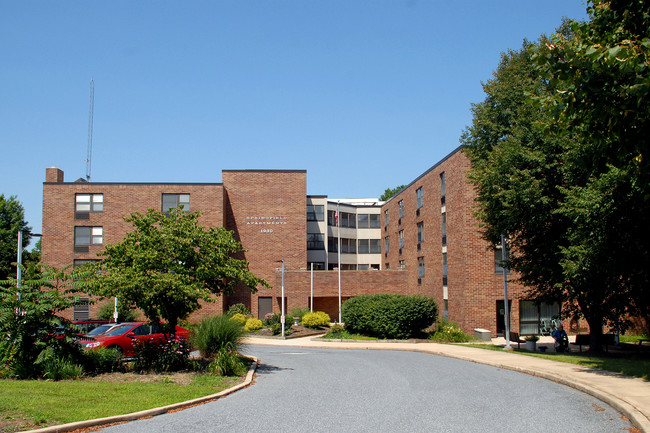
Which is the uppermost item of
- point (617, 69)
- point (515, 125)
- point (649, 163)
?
point (515, 125)

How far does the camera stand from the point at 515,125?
25.1 metres

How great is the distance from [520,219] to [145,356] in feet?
49.6

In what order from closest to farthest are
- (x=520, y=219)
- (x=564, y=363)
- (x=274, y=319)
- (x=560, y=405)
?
(x=560, y=405) → (x=564, y=363) → (x=520, y=219) → (x=274, y=319)

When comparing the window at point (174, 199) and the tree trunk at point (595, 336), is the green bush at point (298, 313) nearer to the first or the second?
the window at point (174, 199)

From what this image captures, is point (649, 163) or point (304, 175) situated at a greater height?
point (304, 175)

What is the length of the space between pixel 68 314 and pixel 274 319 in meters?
16.4

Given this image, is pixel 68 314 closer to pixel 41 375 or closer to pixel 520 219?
pixel 41 375

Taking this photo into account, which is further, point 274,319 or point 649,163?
point 274,319

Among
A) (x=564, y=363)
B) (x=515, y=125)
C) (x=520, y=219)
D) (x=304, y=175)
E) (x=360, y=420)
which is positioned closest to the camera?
(x=360, y=420)

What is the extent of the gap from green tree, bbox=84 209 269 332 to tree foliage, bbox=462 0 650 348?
10.5 m

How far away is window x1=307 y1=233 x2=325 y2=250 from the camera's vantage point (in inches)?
2100

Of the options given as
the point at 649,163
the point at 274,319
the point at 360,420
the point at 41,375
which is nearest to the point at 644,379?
the point at 649,163

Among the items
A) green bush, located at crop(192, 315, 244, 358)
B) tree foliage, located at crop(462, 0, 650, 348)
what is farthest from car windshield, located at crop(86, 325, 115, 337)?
tree foliage, located at crop(462, 0, 650, 348)

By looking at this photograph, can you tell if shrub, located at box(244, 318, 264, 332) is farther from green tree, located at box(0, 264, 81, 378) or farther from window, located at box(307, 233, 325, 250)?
green tree, located at box(0, 264, 81, 378)
